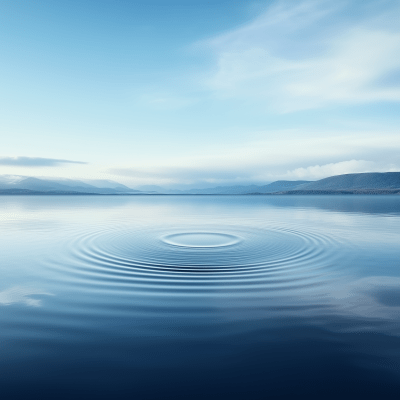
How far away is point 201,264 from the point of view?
12570 mm

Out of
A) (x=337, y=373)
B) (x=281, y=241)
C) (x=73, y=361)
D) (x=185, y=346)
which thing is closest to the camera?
(x=337, y=373)

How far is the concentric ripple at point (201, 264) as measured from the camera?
9.75 meters

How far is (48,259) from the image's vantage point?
14.0m

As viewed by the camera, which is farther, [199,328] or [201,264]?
[201,264]

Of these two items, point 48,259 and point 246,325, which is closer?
point 246,325

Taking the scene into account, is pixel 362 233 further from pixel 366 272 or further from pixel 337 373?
pixel 337 373

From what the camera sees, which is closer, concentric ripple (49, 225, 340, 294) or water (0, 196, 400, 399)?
water (0, 196, 400, 399)

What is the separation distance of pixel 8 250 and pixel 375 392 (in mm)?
18801

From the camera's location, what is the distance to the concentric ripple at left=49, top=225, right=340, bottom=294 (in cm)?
975

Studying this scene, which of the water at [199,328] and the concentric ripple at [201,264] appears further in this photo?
the concentric ripple at [201,264]

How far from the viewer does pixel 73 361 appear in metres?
5.49

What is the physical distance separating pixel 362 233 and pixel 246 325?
781 inches

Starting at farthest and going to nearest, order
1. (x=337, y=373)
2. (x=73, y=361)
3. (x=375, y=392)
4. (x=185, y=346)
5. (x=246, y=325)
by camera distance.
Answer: (x=246, y=325) < (x=185, y=346) < (x=73, y=361) < (x=337, y=373) < (x=375, y=392)

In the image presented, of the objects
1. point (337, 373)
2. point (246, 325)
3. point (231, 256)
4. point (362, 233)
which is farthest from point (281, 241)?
point (337, 373)
